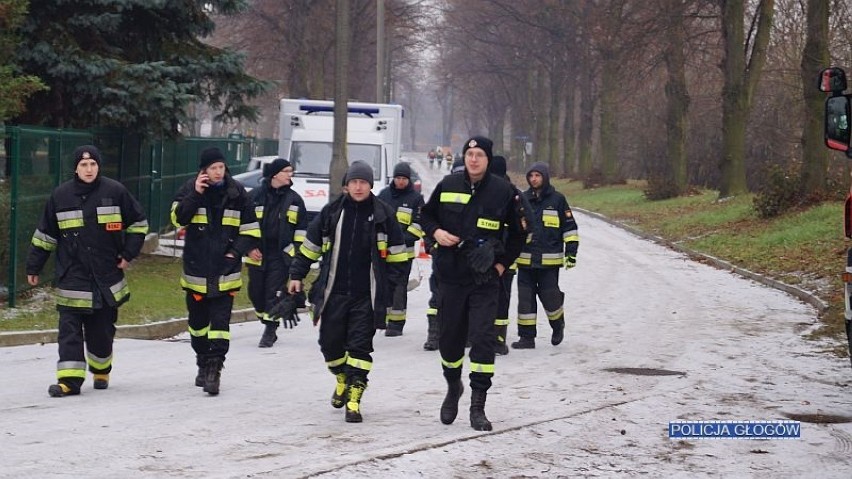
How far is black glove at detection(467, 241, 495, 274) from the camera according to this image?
853cm

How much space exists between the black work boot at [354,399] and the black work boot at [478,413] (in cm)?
79

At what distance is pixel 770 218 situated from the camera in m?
29.1

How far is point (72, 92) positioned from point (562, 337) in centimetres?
915

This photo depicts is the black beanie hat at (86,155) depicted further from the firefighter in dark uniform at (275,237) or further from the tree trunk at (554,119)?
the tree trunk at (554,119)

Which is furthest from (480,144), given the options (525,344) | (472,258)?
(525,344)

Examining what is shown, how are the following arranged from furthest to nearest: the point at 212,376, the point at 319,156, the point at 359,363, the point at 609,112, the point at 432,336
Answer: the point at 609,112
the point at 319,156
the point at 432,336
the point at 212,376
the point at 359,363

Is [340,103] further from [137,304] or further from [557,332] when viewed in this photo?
[557,332]

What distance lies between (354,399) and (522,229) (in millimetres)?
1638

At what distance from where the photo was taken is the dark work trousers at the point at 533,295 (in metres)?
13.2

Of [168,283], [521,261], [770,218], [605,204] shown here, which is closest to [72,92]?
[168,283]

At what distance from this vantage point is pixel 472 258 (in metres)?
8.55

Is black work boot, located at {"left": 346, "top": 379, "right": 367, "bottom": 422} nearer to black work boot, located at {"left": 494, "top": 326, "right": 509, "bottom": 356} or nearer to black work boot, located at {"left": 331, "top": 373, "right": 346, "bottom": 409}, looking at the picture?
black work boot, located at {"left": 331, "top": 373, "right": 346, "bottom": 409}

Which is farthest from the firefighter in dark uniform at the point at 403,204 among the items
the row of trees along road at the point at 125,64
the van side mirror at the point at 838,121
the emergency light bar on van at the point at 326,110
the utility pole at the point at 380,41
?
the utility pole at the point at 380,41

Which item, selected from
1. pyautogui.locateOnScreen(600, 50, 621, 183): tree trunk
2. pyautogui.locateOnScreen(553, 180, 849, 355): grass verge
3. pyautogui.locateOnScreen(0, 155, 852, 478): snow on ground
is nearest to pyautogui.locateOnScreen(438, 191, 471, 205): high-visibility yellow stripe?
pyautogui.locateOnScreen(0, 155, 852, 478): snow on ground
